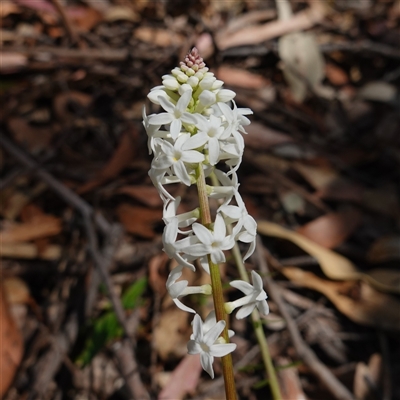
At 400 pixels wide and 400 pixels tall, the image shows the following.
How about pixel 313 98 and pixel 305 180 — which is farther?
pixel 313 98

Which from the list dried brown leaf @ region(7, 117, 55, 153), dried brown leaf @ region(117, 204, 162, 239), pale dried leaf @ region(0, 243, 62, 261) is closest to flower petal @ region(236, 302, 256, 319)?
dried brown leaf @ region(117, 204, 162, 239)

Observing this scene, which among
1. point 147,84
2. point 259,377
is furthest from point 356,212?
point 147,84

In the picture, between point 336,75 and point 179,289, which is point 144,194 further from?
point 336,75

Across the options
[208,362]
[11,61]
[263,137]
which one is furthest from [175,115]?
[11,61]

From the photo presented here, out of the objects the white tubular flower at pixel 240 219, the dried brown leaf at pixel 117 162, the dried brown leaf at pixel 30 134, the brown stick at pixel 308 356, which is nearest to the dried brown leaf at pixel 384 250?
the brown stick at pixel 308 356

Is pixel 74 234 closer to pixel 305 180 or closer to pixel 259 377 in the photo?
pixel 259 377

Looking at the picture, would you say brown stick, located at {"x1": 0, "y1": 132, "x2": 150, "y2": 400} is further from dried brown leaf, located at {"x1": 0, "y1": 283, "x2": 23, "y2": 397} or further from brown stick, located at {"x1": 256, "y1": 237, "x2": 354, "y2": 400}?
brown stick, located at {"x1": 256, "y1": 237, "x2": 354, "y2": 400}

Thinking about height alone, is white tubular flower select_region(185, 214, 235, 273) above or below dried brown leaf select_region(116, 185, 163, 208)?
above
